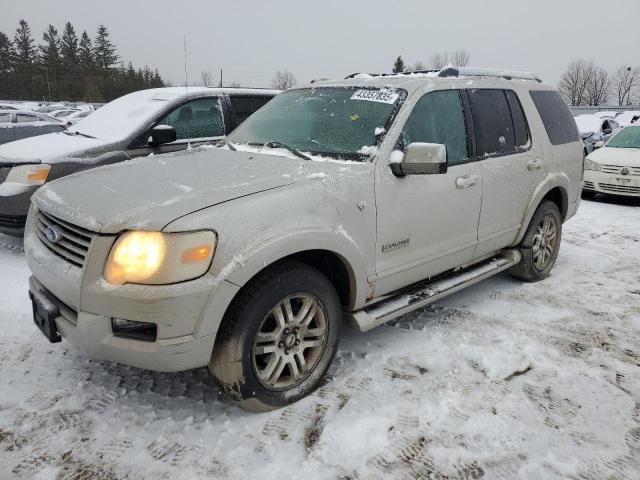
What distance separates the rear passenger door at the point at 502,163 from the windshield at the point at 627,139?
706cm

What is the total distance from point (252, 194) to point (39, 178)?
3.43m

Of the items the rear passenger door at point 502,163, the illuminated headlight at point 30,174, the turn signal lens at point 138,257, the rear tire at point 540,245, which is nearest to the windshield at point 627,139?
the rear tire at point 540,245

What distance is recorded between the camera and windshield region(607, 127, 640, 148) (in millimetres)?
9937

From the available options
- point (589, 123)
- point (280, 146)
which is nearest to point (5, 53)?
point (589, 123)

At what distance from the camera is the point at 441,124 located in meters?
3.48

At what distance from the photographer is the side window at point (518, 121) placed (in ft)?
13.7

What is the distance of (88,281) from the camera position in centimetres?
228

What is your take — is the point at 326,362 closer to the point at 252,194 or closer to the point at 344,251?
the point at 344,251

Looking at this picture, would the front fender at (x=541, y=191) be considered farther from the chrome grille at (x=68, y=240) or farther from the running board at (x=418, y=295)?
the chrome grille at (x=68, y=240)

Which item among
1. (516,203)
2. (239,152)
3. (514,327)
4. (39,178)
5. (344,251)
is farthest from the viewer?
(39,178)

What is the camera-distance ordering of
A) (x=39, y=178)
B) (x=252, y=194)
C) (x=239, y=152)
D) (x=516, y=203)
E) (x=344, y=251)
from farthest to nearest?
(x=39, y=178), (x=516, y=203), (x=239, y=152), (x=344, y=251), (x=252, y=194)

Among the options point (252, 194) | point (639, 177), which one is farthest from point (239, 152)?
point (639, 177)

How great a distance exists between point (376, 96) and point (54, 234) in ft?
7.05

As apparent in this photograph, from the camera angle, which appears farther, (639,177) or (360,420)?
(639,177)
